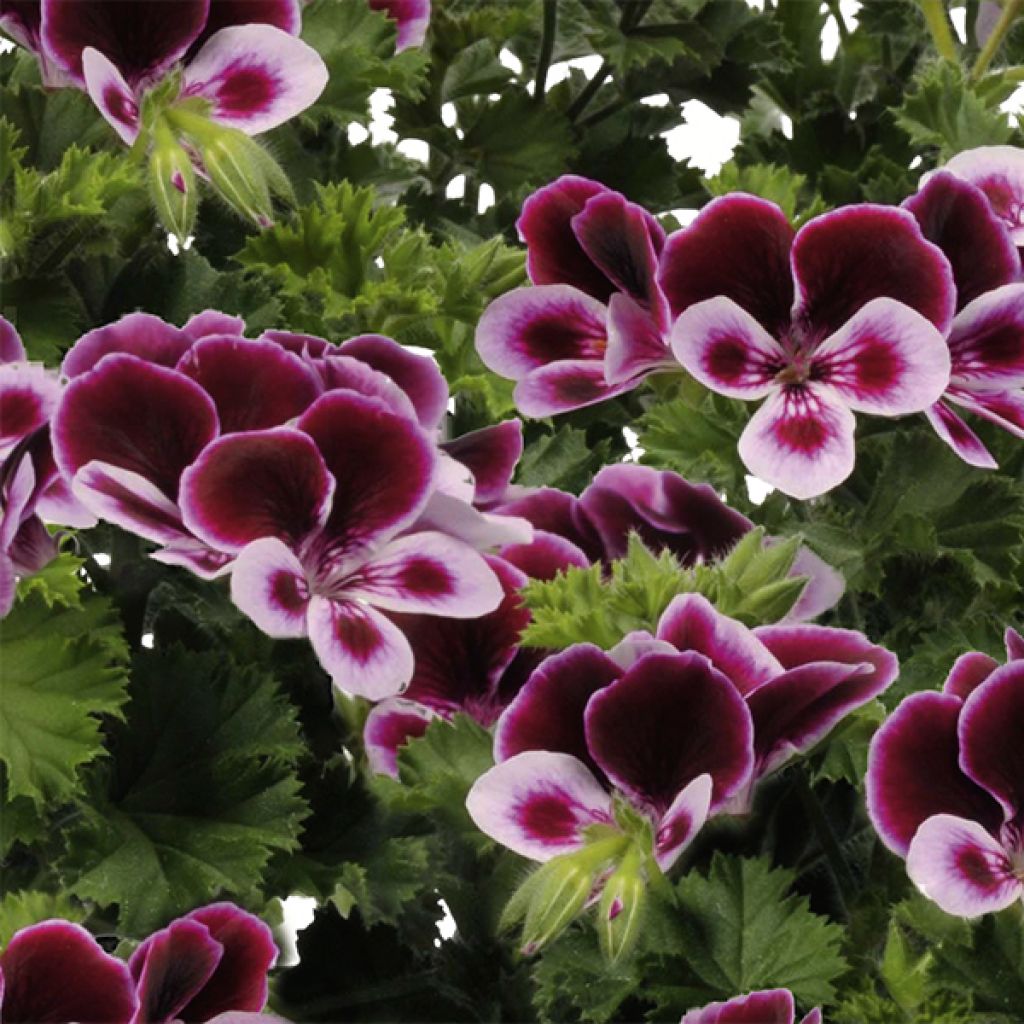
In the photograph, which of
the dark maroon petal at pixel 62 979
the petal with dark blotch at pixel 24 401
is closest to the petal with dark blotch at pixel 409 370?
the petal with dark blotch at pixel 24 401

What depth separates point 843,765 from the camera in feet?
2.98

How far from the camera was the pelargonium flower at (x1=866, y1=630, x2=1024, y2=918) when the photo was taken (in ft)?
2.48

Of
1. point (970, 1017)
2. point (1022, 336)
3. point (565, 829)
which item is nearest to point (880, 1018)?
point (970, 1017)

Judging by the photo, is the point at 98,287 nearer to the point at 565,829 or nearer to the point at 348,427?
the point at 348,427

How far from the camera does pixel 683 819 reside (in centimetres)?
75

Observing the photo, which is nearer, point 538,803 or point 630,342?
point 538,803

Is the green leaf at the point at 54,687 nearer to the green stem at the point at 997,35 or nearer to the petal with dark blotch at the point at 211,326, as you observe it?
the petal with dark blotch at the point at 211,326

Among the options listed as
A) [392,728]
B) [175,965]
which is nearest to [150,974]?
[175,965]

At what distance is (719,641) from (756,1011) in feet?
0.40

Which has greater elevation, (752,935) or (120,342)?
(120,342)

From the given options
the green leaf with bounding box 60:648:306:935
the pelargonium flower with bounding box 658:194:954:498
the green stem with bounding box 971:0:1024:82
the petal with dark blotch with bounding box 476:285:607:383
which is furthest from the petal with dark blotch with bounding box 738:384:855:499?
the green stem with bounding box 971:0:1024:82

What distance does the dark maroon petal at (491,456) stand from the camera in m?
0.88

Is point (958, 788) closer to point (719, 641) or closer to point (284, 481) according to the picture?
point (719, 641)

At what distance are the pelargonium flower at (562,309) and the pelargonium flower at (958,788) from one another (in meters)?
0.21
